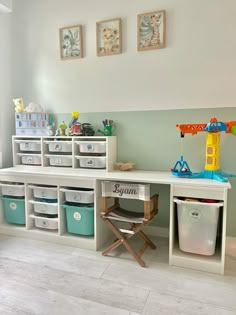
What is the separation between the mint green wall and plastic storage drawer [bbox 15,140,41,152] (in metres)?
0.63

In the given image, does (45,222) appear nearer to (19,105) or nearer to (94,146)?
(94,146)

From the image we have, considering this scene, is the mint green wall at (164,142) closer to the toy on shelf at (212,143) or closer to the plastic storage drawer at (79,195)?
the toy on shelf at (212,143)

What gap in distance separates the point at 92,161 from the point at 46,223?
797 millimetres

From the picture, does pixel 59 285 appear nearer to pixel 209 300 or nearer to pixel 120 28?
pixel 209 300

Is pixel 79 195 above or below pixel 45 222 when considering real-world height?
above

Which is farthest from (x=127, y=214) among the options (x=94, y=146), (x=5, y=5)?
(x=5, y=5)

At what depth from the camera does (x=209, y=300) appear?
1.54m

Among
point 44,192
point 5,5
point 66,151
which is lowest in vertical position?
point 44,192

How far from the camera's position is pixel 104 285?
170cm

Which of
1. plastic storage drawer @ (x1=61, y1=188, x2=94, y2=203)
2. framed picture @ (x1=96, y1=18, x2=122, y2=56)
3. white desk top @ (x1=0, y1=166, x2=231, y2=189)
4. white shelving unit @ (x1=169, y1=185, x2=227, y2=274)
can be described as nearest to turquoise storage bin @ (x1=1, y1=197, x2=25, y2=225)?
white desk top @ (x1=0, y1=166, x2=231, y2=189)

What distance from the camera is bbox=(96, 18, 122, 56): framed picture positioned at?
246 cm

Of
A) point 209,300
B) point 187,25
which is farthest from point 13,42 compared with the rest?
point 209,300

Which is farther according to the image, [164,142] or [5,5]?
[5,5]

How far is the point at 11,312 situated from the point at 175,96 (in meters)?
2.16
